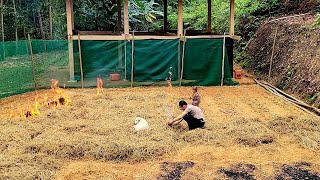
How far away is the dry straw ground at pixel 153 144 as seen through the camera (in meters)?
5.73

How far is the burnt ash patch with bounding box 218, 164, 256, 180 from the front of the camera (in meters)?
5.58

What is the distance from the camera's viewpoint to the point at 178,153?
6.57 metres

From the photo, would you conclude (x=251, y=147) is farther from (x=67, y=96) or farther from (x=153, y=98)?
(x=67, y=96)

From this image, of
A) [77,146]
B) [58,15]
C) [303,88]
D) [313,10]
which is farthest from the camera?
[58,15]

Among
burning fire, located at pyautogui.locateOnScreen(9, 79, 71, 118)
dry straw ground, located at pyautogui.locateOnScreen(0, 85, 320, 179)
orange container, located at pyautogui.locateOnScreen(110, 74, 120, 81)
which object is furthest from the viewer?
orange container, located at pyautogui.locateOnScreen(110, 74, 120, 81)

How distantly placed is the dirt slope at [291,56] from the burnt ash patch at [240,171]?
4.83m

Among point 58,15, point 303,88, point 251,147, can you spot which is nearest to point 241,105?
point 303,88

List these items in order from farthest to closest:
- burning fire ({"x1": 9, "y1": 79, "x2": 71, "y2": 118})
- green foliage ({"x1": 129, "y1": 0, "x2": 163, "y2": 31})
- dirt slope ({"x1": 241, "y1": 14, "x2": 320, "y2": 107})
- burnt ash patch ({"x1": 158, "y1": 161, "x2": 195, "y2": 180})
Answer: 1. green foliage ({"x1": 129, "y1": 0, "x2": 163, "y2": 31})
2. dirt slope ({"x1": 241, "y1": 14, "x2": 320, "y2": 107})
3. burning fire ({"x1": 9, "y1": 79, "x2": 71, "y2": 118})
4. burnt ash patch ({"x1": 158, "y1": 161, "x2": 195, "y2": 180})

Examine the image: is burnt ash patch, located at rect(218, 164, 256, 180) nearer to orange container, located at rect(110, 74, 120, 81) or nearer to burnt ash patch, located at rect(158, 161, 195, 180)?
burnt ash patch, located at rect(158, 161, 195, 180)

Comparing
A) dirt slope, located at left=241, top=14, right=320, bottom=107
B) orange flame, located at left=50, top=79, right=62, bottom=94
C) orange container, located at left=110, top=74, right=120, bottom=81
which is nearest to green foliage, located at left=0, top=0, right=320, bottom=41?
dirt slope, located at left=241, top=14, right=320, bottom=107

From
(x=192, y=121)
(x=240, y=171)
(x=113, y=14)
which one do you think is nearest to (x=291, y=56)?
(x=192, y=121)

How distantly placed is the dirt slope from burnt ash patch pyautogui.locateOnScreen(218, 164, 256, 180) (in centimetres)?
483

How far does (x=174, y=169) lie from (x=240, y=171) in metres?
1.09

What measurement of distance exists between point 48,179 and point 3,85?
7.07 m
